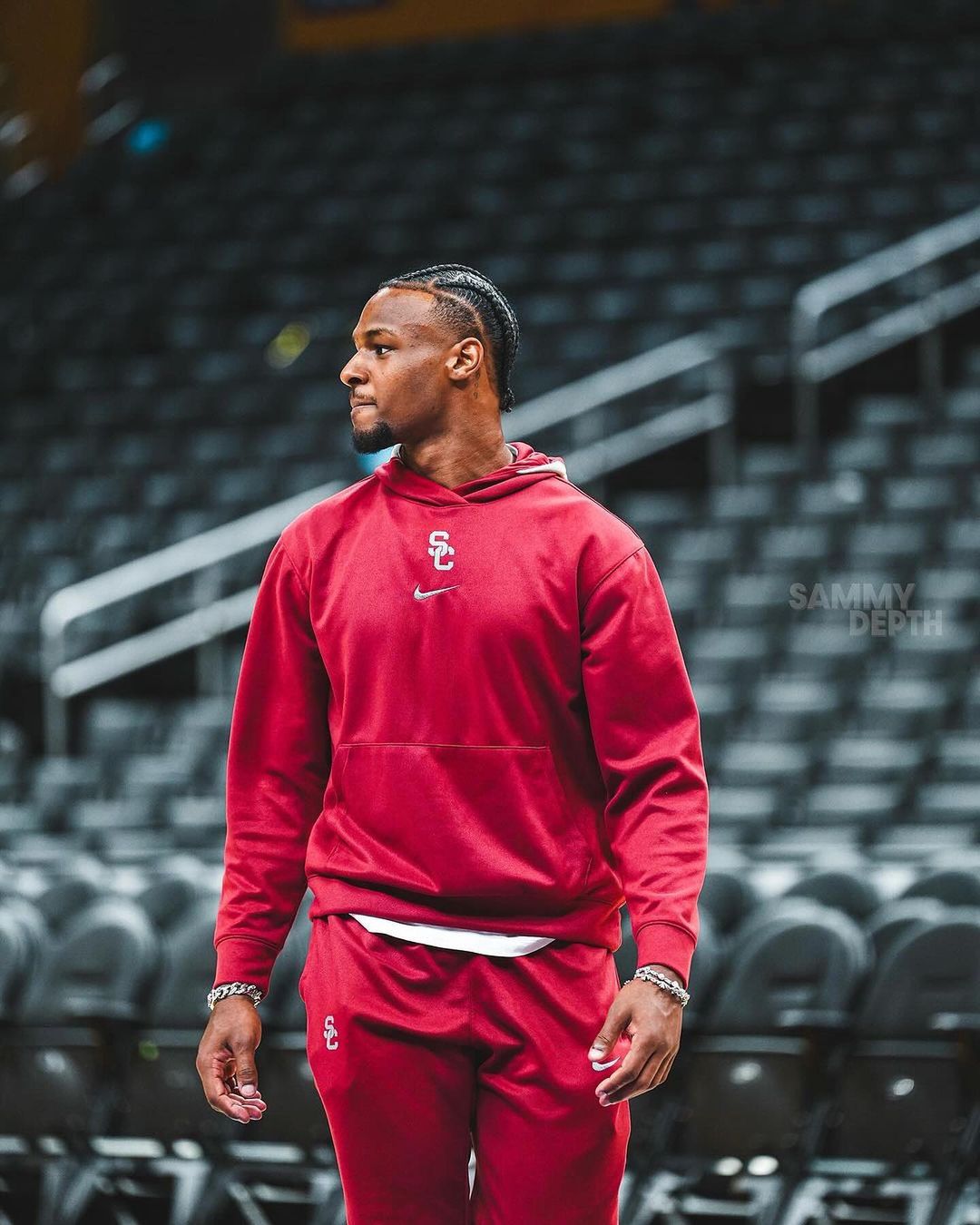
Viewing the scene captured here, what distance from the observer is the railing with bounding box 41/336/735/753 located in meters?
8.59

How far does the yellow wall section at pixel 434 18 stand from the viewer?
1394cm

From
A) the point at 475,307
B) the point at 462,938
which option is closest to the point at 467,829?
the point at 462,938

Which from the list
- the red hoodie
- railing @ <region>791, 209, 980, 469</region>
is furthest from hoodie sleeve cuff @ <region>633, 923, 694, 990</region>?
railing @ <region>791, 209, 980, 469</region>

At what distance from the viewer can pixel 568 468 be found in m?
9.05

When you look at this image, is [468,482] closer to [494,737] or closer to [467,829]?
[494,737]

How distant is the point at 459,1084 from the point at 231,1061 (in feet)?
0.87

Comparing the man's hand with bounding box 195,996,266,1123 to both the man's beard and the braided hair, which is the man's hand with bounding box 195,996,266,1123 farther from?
the braided hair

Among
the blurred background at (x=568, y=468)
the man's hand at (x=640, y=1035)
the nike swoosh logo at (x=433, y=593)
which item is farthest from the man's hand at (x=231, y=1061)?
the blurred background at (x=568, y=468)

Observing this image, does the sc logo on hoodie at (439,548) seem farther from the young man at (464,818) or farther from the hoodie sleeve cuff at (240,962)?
the hoodie sleeve cuff at (240,962)

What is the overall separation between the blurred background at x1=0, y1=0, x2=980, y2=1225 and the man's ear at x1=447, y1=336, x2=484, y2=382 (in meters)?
2.32

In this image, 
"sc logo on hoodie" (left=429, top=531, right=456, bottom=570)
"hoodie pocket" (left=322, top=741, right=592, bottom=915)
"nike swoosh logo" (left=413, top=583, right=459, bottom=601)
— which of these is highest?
"sc logo on hoodie" (left=429, top=531, right=456, bottom=570)

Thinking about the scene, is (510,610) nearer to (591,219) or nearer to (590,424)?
(590,424)

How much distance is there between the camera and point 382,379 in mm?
2186

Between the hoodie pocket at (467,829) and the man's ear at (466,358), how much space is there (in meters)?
0.42
